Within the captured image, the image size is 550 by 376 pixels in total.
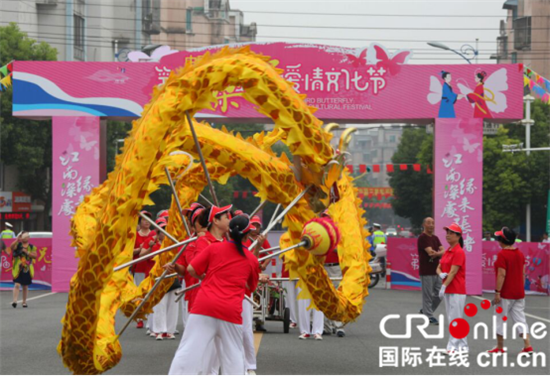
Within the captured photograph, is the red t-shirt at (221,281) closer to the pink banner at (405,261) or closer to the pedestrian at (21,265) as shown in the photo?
the pedestrian at (21,265)

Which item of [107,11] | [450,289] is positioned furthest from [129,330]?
[107,11]

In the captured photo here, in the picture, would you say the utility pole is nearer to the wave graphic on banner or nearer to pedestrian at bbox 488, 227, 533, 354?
the wave graphic on banner

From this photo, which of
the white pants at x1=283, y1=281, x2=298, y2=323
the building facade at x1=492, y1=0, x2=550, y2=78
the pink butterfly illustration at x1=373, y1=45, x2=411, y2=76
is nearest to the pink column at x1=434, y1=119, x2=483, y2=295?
the pink butterfly illustration at x1=373, y1=45, x2=411, y2=76

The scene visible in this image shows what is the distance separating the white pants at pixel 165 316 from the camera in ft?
46.9

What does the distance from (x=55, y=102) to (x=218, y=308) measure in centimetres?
1532

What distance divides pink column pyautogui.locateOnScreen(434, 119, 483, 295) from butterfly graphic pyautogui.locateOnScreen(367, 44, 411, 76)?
5.21ft

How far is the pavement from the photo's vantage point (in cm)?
1134

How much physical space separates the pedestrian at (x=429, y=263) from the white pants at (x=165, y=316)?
186 inches

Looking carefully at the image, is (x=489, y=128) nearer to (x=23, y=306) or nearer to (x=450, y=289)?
(x=23, y=306)

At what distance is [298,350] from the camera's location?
13.1m

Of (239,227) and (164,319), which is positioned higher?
(239,227)

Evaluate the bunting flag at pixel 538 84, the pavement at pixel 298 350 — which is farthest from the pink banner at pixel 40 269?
the bunting flag at pixel 538 84

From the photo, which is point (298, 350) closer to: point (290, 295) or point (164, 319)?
point (164, 319)

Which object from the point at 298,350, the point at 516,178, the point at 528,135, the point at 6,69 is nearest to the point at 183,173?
the point at 298,350
